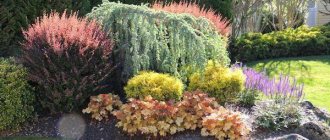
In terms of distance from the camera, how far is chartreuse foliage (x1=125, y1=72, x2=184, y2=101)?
601 cm

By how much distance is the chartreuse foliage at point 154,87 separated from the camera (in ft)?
19.7

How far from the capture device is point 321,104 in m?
7.56

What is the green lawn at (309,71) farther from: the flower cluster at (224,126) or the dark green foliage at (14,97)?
the dark green foliage at (14,97)

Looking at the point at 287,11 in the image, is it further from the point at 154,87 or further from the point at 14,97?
the point at 14,97

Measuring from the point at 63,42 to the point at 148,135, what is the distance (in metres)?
1.60

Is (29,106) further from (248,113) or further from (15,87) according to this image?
(248,113)

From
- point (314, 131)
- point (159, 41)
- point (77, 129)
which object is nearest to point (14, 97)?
point (77, 129)

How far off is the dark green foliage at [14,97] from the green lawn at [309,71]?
4175 mm

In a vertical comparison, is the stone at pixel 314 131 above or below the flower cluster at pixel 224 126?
below

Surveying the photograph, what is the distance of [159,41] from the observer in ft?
22.3

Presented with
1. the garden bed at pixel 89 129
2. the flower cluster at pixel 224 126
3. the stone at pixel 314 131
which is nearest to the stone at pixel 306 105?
the garden bed at pixel 89 129

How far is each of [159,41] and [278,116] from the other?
77.9 inches

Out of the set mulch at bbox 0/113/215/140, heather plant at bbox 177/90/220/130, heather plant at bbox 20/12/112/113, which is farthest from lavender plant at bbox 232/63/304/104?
heather plant at bbox 20/12/112/113

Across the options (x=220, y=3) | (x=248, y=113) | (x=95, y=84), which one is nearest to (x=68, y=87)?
(x=95, y=84)
